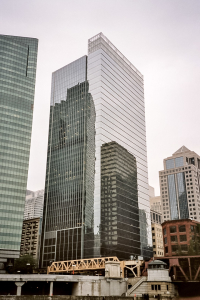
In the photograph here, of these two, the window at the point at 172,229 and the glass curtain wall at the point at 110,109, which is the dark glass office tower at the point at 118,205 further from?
the window at the point at 172,229

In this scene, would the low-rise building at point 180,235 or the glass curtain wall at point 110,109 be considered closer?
the low-rise building at point 180,235

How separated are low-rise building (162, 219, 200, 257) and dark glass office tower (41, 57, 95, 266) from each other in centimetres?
3286

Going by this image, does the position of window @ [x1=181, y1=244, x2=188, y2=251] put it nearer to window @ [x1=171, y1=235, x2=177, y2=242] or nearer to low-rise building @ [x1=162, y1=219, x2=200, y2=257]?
low-rise building @ [x1=162, y1=219, x2=200, y2=257]

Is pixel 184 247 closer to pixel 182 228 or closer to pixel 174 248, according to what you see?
pixel 174 248

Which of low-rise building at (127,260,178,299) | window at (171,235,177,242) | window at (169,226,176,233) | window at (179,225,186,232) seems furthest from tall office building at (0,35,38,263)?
window at (179,225,186,232)

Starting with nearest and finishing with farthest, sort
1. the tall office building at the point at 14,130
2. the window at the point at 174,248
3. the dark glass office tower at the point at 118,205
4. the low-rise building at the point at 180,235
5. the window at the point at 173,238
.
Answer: the low-rise building at the point at 180,235
the window at the point at 174,248
the window at the point at 173,238
the tall office building at the point at 14,130
the dark glass office tower at the point at 118,205

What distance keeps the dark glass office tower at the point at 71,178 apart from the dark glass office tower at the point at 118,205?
6.16 meters

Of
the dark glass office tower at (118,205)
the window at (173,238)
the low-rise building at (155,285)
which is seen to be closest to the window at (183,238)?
the window at (173,238)

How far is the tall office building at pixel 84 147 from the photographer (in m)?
A: 153

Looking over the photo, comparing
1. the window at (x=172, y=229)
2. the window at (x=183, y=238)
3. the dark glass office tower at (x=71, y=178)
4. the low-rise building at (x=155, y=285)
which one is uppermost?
the dark glass office tower at (x=71, y=178)

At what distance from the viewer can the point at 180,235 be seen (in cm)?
13425

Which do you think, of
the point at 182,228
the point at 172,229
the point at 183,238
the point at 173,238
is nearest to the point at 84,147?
the point at 172,229

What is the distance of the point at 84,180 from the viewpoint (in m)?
159

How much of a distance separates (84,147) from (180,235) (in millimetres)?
61439
